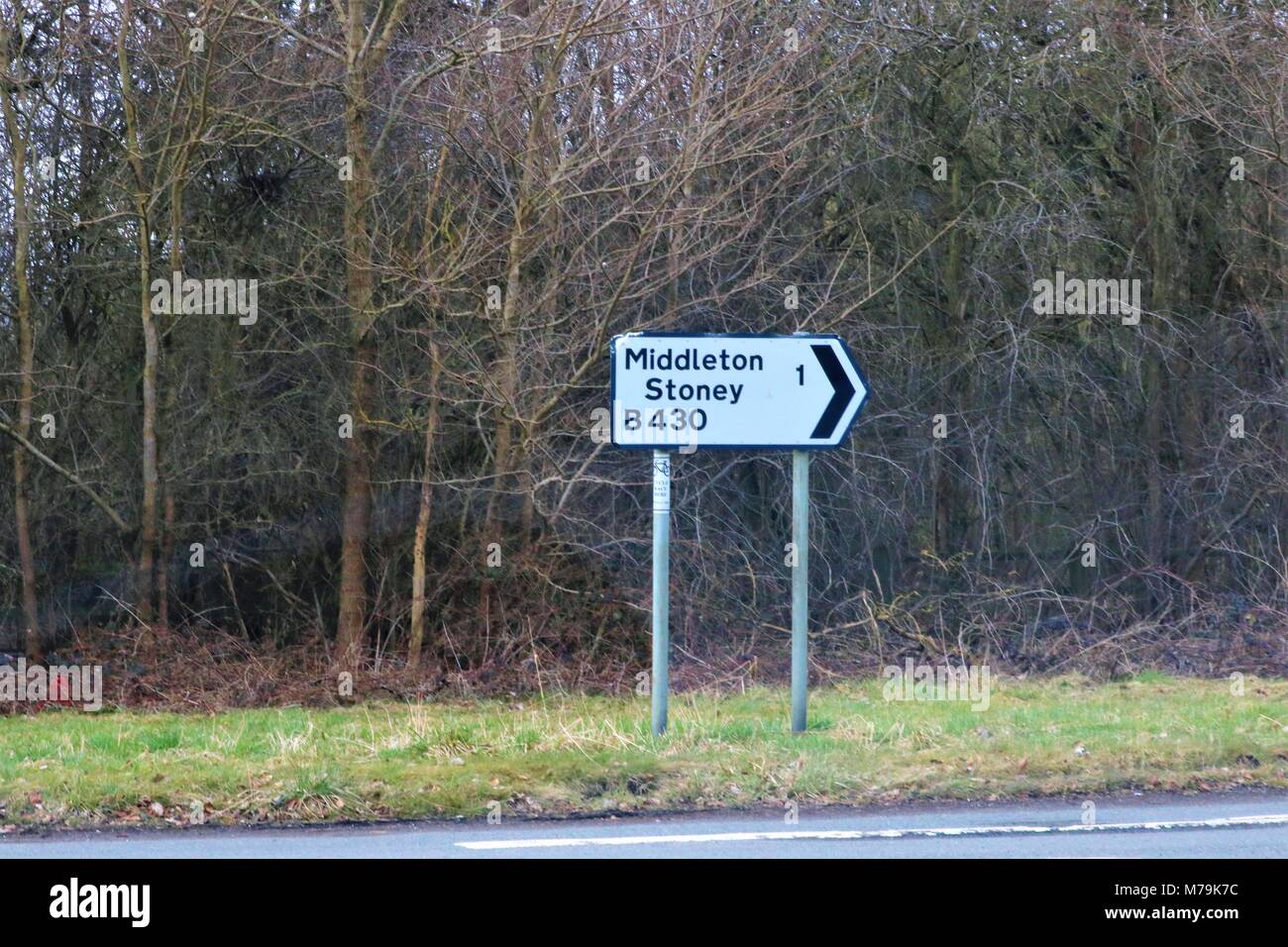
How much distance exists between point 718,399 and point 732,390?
0.40ft

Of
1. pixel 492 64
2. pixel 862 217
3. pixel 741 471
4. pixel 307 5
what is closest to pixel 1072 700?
pixel 741 471

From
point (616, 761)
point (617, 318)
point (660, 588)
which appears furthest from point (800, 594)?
point (617, 318)

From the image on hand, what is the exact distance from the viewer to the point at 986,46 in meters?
19.1

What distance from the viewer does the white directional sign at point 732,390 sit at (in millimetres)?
9812

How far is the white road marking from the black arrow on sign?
3.28 m

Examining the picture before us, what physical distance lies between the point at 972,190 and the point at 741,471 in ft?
16.6

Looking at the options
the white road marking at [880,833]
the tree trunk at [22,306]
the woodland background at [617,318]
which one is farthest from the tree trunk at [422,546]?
the white road marking at [880,833]

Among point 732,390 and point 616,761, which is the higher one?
point 732,390

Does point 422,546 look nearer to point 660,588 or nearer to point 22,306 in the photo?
point 22,306

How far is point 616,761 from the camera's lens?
8.95 m

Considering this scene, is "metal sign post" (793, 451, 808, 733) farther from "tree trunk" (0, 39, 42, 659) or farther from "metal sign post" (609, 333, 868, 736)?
"tree trunk" (0, 39, 42, 659)

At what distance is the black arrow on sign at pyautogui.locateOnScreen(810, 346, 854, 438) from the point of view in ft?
32.8

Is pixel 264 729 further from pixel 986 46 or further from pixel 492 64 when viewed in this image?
pixel 986 46

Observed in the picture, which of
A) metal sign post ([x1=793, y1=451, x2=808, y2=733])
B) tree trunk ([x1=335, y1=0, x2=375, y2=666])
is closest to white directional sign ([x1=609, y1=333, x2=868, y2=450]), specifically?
metal sign post ([x1=793, y1=451, x2=808, y2=733])
